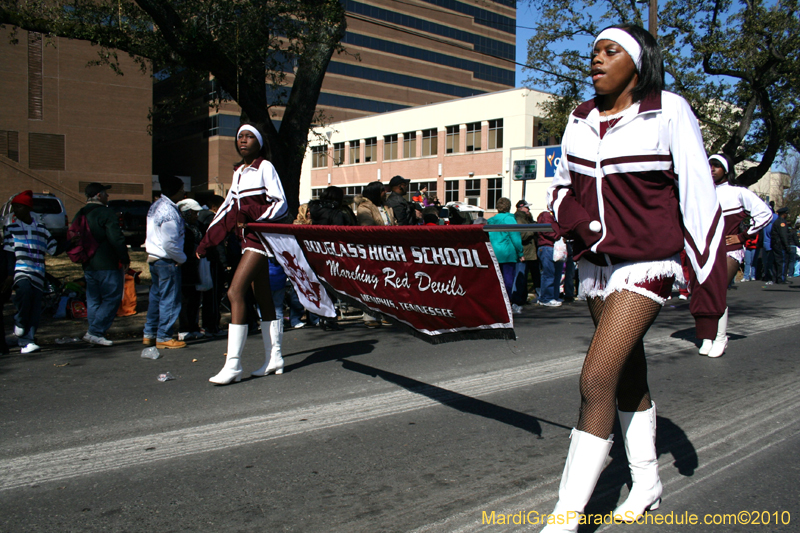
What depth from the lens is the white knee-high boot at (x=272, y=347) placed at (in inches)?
216

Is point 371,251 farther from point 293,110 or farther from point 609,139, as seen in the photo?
Result: point 293,110

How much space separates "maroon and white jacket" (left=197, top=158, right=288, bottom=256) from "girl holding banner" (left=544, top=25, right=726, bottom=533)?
316cm

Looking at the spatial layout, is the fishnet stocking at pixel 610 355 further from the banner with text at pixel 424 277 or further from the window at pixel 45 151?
the window at pixel 45 151

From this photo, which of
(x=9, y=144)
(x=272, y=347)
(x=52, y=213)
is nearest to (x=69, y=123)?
(x=9, y=144)

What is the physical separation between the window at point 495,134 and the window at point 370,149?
13.5 m

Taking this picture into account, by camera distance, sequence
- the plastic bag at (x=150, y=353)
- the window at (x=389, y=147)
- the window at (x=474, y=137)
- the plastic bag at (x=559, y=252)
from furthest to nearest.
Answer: the window at (x=389, y=147), the window at (x=474, y=137), the plastic bag at (x=559, y=252), the plastic bag at (x=150, y=353)

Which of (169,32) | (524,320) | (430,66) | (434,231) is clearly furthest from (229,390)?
(430,66)

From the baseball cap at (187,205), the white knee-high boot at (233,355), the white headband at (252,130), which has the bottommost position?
the white knee-high boot at (233,355)

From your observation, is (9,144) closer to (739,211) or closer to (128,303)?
(128,303)

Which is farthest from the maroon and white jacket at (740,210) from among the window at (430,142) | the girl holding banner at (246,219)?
the window at (430,142)

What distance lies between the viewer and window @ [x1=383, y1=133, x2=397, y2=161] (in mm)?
55156

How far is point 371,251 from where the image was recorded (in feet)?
12.7

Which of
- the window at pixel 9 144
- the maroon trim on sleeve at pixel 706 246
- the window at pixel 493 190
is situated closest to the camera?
the maroon trim on sleeve at pixel 706 246

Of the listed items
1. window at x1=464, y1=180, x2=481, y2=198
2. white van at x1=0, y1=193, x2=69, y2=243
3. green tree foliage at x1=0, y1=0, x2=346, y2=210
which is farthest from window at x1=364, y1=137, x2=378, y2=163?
green tree foliage at x1=0, y1=0, x2=346, y2=210
